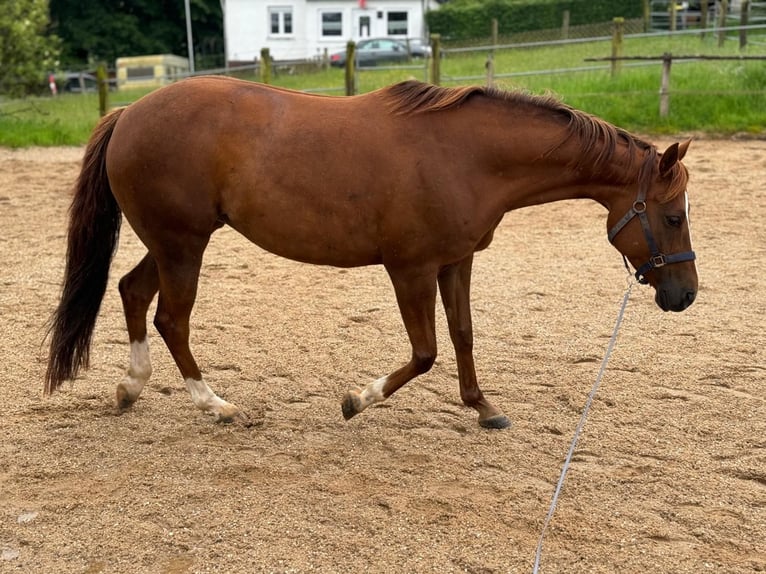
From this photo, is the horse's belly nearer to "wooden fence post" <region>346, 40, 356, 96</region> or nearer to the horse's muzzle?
the horse's muzzle

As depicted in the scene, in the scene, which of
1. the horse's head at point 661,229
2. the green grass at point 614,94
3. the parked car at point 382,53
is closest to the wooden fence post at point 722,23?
the green grass at point 614,94

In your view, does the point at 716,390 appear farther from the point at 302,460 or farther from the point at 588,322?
the point at 302,460

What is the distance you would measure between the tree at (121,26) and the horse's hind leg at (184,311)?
34952 mm

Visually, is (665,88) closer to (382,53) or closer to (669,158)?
(669,158)

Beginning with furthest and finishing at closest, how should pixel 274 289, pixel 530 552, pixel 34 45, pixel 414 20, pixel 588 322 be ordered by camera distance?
pixel 414 20, pixel 34 45, pixel 274 289, pixel 588 322, pixel 530 552

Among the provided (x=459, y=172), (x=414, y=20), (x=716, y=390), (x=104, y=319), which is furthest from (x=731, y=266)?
(x=414, y=20)

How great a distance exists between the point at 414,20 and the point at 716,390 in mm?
33737

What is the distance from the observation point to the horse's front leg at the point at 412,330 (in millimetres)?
3912

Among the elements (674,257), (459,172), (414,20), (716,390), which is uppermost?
(414,20)

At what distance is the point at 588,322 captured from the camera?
19.1 ft

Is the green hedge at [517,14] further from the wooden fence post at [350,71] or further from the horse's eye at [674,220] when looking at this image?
the horse's eye at [674,220]

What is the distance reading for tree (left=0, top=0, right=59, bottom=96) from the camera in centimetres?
1644

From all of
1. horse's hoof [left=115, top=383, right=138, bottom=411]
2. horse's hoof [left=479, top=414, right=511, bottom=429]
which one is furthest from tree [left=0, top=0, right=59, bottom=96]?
horse's hoof [left=479, top=414, right=511, bottom=429]

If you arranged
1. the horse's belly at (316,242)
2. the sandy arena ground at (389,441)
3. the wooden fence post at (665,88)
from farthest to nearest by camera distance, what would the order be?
1. the wooden fence post at (665,88)
2. the horse's belly at (316,242)
3. the sandy arena ground at (389,441)
